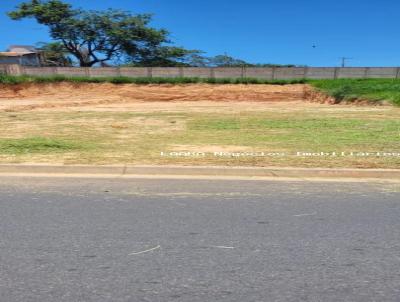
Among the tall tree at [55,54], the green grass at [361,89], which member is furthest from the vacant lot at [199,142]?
the tall tree at [55,54]

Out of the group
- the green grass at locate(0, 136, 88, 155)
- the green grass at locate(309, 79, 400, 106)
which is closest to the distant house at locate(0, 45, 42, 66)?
the green grass at locate(309, 79, 400, 106)

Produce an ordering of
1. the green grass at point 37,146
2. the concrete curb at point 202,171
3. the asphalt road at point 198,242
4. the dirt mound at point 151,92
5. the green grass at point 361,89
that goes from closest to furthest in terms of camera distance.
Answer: the asphalt road at point 198,242 < the concrete curb at point 202,171 < the green grass at point 37,146 < the green grass at point 361,89 < the dirt mound at point 151,92

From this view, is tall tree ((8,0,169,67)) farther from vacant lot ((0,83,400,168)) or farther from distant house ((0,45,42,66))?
vacant lot ((0,83,400,168))

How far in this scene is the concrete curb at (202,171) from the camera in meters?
7.67

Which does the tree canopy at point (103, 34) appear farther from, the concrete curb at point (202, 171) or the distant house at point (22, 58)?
the concrete curb at point (202, 171)

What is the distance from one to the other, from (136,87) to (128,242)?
1332 inches

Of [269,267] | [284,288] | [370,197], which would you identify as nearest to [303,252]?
[269,267]

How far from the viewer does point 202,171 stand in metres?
7.75

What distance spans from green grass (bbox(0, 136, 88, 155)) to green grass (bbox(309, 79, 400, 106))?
2078 cm

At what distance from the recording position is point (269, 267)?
12.8 feet

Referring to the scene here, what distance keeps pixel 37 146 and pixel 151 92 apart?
27.6 m

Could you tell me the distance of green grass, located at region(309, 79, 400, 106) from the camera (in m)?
28.3

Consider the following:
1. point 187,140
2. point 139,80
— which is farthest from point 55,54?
point 187,140

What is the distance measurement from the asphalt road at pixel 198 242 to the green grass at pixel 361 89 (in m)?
22.4
